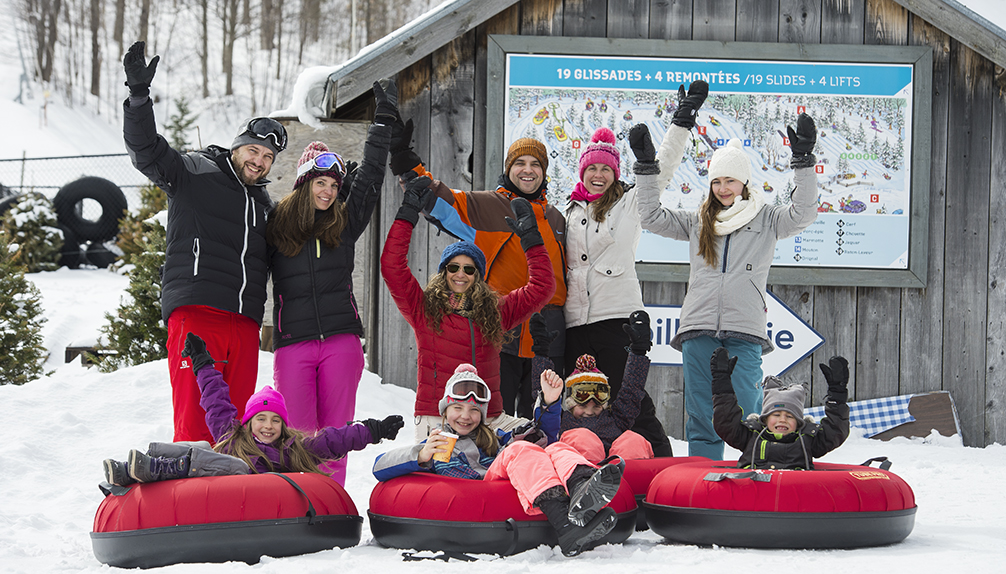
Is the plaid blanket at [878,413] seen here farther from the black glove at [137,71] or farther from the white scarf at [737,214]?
the black glove at [137,71]

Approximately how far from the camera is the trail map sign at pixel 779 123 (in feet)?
20.9

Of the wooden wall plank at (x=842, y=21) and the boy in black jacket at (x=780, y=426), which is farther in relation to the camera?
the wooden wall plank at (x=842, y=21)

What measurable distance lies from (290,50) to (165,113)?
550 centimetres

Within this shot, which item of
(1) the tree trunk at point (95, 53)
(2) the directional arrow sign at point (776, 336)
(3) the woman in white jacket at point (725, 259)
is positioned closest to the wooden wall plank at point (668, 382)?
(2) the directional arrow sign at point (776, 336)

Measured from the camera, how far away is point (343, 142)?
6559 mm

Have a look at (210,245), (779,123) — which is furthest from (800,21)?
(210,245)

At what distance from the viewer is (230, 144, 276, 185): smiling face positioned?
155 inches

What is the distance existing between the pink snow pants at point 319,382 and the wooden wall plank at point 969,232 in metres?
4.63

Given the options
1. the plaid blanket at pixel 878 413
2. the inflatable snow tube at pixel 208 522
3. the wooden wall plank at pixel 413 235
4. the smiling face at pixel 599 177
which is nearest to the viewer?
the inflatable snow tube at pixel 208 522

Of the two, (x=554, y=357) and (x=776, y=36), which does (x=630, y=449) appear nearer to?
(x=554, y=357)

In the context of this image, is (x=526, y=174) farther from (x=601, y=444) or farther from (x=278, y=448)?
(x=278, y=448)

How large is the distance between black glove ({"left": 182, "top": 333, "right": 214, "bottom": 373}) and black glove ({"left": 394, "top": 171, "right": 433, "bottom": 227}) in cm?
107

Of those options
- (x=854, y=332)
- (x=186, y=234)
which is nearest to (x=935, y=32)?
(x=854, y=332)

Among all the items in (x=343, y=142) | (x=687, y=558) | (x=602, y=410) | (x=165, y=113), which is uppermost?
(x=165, y=113)
